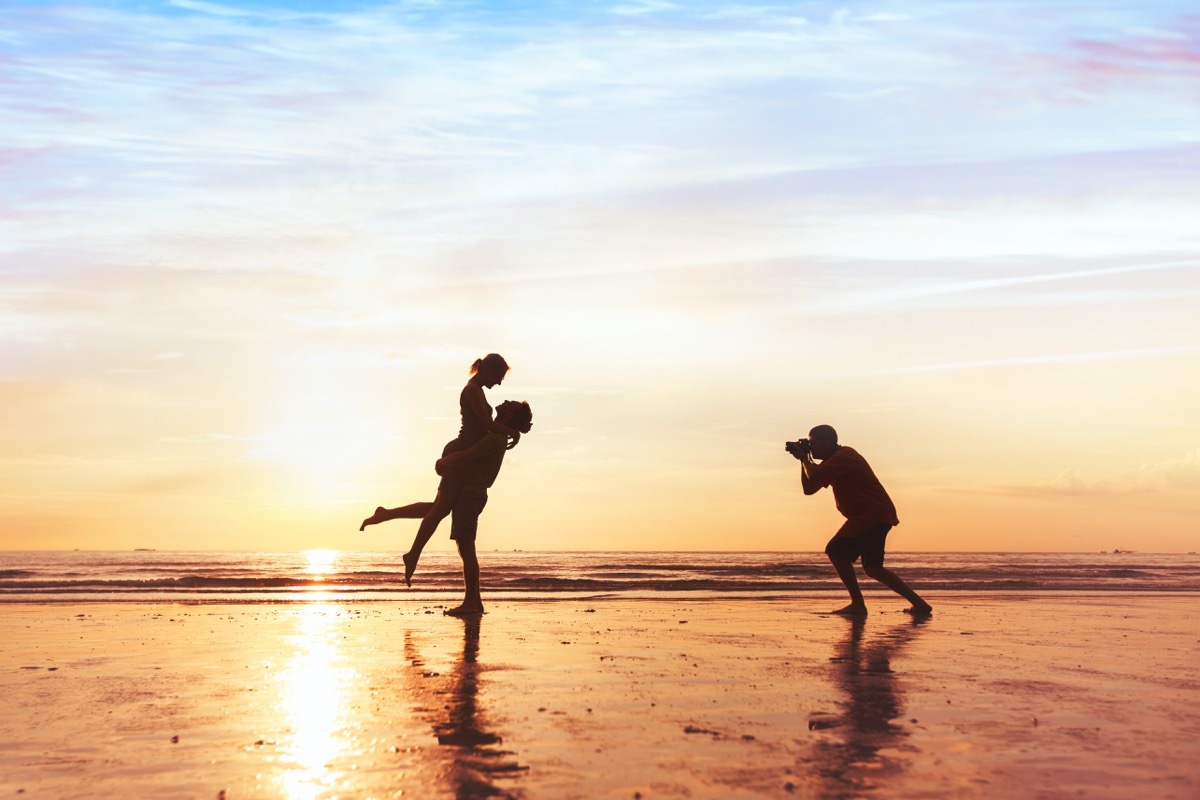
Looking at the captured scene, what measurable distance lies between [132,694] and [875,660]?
14.6 ft

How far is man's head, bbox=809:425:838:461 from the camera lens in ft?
37.1

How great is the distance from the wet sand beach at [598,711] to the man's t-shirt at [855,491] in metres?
1.63

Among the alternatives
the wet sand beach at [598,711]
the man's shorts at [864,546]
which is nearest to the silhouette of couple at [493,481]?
the man's shorts at [864,546]

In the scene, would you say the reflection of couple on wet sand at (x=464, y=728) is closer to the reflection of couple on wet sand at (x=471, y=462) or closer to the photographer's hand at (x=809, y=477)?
the reflection of couple on wet sand at (x=471, y=462)

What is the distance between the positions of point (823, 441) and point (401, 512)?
4403 millimetres

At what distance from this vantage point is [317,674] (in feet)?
20.8

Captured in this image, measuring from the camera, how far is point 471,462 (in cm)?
Result: 1048

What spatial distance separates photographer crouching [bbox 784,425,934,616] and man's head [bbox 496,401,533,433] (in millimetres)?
2788

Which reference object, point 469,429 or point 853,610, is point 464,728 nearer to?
point 469,429

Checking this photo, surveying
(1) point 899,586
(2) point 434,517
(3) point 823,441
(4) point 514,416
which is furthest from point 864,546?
(2) point 434,517

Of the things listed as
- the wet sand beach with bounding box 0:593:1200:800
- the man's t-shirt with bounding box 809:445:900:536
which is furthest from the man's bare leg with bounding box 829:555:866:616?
the wet sand beach with bounding box 0:593:1200:800

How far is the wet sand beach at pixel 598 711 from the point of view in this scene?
3740mm

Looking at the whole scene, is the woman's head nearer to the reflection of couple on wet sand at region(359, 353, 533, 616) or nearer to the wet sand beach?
the reflection of couple on wet sand at region(359, 353, 533, 616)

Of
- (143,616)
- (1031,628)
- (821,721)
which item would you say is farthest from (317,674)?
(1031,628)
